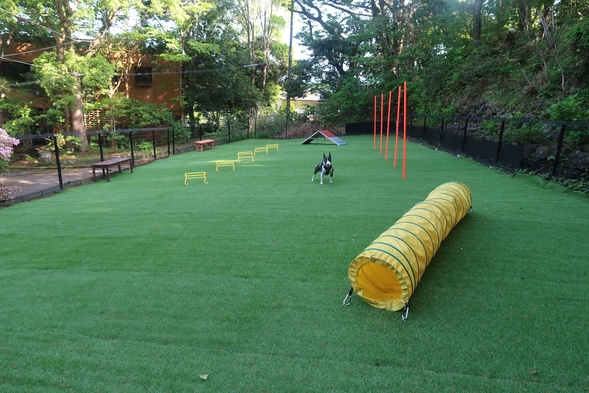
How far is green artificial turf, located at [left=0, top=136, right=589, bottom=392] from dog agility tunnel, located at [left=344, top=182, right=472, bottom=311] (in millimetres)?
181

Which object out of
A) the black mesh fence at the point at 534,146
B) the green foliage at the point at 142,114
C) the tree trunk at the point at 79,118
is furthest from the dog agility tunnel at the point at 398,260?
the green foliage at the point at 142,114

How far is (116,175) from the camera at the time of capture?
1252cm

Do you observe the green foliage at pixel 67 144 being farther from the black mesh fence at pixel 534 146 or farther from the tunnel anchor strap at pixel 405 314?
the tunnel anchor strap at pixel 405 314

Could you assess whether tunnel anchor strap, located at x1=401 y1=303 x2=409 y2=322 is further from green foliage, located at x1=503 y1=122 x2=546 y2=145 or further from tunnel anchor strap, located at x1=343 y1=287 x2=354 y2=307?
green foliage, located at x1=503 y1=122 x2=546 y2=145

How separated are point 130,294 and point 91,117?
941 inches


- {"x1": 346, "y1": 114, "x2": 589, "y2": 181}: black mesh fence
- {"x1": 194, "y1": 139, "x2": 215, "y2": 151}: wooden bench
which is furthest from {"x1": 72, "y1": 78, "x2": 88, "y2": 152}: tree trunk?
{"x1": 346, "y1": 114, "x2": 589, "y2": 181}: black mesh fence

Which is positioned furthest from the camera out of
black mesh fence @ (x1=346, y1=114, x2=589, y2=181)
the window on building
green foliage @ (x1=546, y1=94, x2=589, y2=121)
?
the window on building

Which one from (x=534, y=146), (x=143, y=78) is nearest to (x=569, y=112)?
(x=534, y=146)

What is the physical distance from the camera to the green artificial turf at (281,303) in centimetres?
259

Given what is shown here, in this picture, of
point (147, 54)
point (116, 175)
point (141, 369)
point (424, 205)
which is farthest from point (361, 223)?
point (147, 54)

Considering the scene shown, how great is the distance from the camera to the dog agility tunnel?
316 cm

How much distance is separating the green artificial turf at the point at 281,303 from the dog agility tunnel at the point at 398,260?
0.18 m

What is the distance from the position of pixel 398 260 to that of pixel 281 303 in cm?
125

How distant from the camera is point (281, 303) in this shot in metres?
3.54
